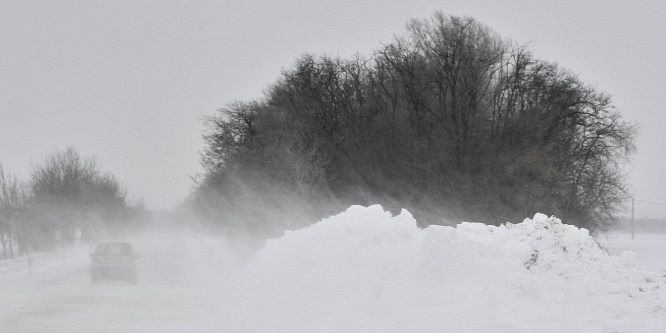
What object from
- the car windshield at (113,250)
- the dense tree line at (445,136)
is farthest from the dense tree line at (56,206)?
the car windshield at (113,250)

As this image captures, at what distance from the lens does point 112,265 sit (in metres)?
24.2

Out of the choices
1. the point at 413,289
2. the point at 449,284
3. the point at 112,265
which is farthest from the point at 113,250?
the point at 449,284

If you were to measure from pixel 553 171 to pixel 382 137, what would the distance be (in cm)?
1089

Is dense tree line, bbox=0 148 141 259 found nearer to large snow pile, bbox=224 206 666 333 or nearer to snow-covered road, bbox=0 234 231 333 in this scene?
snow-covered road, bbox=0 234 231 333

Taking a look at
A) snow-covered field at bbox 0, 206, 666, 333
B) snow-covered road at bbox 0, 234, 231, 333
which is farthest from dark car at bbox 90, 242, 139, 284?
snow-covered field at bbox 0, 206, 666, 333

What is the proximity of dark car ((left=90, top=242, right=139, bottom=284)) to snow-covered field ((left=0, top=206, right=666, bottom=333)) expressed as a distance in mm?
7996

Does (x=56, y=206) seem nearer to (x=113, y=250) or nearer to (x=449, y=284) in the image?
(x=113, y=250)

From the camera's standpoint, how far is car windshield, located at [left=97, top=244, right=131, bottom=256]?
24.5 metres

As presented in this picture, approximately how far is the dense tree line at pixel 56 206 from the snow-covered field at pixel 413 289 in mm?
33691

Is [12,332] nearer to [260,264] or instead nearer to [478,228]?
[260,264]

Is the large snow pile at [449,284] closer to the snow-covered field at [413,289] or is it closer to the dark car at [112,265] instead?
the snow-covered field at [413,289]

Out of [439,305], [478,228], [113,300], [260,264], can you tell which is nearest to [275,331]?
[439,305]

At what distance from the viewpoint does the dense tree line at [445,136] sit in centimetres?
3892

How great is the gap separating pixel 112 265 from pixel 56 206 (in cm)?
Answer: 3648
